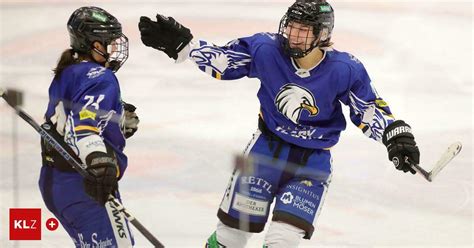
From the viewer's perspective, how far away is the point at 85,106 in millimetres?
3303

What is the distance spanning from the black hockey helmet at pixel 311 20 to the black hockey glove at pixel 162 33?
383mm

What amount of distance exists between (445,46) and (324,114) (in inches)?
95.3

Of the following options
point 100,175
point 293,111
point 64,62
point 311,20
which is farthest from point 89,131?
point 311,20

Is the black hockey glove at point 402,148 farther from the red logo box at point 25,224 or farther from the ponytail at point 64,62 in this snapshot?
the red logo box at point 25,224

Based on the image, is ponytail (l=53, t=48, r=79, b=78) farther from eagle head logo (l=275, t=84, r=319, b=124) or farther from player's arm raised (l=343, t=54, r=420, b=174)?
player's arm raised (l=343, t=54, r=420, b=174)

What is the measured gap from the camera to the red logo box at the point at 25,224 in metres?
4.42

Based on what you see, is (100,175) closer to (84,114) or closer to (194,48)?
(84,114)

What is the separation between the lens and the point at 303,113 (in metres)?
3.71

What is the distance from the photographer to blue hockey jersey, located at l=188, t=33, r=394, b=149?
12.1 feet

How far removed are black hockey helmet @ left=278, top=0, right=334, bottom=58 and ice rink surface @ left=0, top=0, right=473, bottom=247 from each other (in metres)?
1.17

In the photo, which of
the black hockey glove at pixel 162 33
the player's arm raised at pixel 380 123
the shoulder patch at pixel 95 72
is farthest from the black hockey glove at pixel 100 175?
the player's arm raised at pixel 380 123

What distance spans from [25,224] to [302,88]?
4.97ft

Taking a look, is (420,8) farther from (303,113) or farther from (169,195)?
(303,113)

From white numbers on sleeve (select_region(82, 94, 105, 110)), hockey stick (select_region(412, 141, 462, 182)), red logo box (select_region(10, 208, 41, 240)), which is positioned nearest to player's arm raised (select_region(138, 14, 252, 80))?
white numbers on sleeve (select_region(82, 94, 105, 110))
